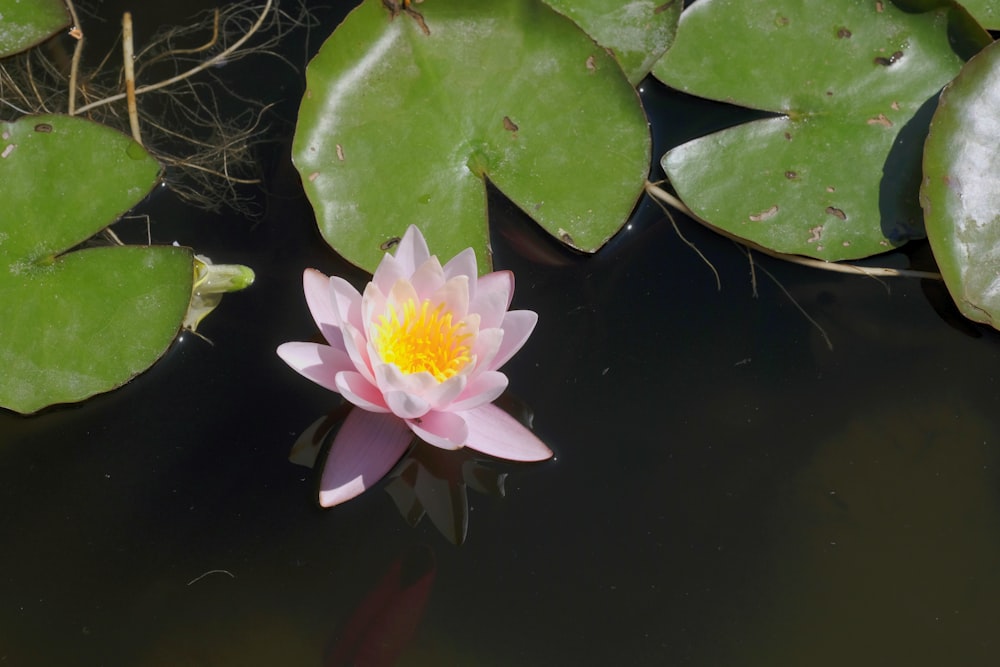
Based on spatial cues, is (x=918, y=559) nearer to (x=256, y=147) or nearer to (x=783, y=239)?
(x=783, y=239)

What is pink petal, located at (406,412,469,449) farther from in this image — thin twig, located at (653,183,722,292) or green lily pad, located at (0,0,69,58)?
green lily pad, located at (0,0,69,58)

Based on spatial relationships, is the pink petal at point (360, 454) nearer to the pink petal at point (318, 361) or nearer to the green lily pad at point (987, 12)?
the pink petal at point (318, 361)

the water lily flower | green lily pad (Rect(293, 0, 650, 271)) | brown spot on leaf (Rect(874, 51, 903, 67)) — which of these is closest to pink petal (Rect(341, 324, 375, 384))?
the water lily flower

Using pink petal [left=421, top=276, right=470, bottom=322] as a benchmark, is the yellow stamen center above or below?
below

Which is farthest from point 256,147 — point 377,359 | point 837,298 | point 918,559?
point 918,559

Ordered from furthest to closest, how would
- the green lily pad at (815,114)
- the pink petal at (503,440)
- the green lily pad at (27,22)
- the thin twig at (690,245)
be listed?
the green lily pad at (27,22) → the thin twig at (690,245) → the green lily pad at (815,114) → the pink petal at (503,440)

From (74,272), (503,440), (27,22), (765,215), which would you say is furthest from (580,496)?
(27,22)

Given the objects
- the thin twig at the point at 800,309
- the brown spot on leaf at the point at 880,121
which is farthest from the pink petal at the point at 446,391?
the brown spot on leaf at the point at 880,121

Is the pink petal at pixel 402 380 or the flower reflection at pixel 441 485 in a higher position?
the pink petal at pixel 402 380
